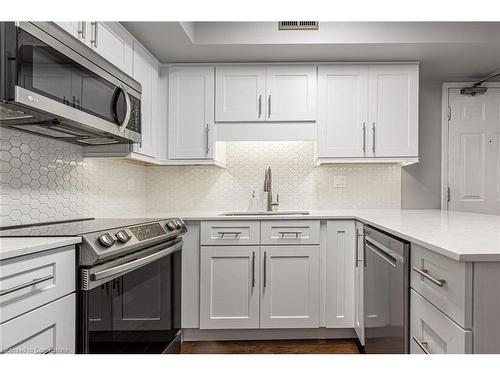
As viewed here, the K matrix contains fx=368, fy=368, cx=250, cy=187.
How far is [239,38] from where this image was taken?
2545 mm

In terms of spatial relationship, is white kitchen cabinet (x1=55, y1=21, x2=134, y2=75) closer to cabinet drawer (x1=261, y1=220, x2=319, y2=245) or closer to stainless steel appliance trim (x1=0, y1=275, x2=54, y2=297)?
stainless steel appliance trim (x1=0, y1=275, x2=54, y2=297)

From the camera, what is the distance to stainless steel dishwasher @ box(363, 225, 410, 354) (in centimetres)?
151

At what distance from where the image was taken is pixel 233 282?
8.48 ft

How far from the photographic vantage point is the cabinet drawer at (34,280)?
0.99 m

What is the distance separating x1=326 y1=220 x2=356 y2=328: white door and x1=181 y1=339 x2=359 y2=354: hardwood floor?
136 millimetres

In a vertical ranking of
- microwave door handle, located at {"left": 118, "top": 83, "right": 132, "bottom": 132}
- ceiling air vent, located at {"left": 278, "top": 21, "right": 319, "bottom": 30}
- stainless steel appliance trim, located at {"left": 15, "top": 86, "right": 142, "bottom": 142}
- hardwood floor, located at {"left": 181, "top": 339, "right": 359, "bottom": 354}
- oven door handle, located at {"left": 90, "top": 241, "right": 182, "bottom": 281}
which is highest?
ceiling air vent, located at {"left": 278, "top": 21, "right": 319, "bottom": 30}

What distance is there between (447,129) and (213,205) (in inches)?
88.3

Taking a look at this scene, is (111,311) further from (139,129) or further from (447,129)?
(447,129)

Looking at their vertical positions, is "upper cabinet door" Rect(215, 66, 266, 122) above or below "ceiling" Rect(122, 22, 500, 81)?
below

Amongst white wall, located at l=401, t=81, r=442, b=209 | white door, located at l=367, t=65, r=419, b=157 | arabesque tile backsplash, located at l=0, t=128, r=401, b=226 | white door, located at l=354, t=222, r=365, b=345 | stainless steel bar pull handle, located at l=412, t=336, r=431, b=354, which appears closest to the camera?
stainless steel bar pull handle, located at l=412, t=336, r=431, b=354

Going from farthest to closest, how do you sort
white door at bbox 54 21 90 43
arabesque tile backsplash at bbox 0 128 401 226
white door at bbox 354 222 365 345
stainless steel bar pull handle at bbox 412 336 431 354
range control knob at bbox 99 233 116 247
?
arabesque tile backsplash at bbox 0 128 401 226 < white door at bbox 354 222 365 345 < white door at bbox 54 21 90 43 < range control knob at bbox 99 233 116 247 < stainless steel bar pull handle at bbox 412 336 431 354

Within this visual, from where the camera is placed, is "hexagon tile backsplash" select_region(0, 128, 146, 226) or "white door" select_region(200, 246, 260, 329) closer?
"hexagon tile backsplash" select_region(0, 128, 146, 226)

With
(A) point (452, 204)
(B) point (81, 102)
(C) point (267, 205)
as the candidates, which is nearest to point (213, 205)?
(C) point (267, 205)

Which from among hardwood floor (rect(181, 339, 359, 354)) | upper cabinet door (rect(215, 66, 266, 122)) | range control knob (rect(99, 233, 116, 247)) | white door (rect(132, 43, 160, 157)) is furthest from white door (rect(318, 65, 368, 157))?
range control knob (rect(99, 233, 116, 247))
